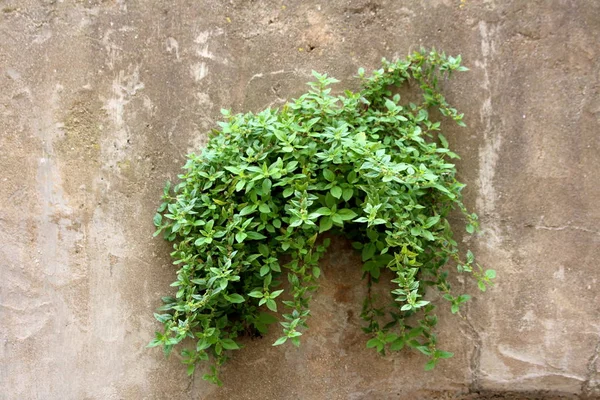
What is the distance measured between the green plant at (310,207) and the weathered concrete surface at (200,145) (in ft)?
0.55

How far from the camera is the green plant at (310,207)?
6.60ft

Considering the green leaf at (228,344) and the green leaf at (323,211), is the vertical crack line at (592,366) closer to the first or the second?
the green leaf at (323,211)

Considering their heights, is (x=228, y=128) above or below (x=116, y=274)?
above

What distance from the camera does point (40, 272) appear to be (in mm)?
2455

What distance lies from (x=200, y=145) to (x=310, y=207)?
0.67 metres

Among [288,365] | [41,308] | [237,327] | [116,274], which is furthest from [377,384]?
[41,308]

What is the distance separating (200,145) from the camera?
7.98ft

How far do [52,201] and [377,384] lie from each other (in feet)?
5.81

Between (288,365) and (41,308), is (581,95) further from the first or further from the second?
(41,308)

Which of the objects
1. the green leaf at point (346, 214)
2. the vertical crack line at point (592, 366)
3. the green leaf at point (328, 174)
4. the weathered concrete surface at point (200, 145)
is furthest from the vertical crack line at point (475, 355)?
the green leaf at point (328, 174)

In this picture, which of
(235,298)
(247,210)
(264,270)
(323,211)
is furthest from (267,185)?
(235,298)

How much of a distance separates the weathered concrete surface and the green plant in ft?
0.55

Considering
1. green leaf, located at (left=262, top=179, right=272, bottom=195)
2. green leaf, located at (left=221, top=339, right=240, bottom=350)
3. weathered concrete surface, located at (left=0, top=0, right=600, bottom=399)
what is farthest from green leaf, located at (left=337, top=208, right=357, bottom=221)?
green leaf, located at (left=221, top=339, right=240, bottom=350)

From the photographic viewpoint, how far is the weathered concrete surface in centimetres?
239
